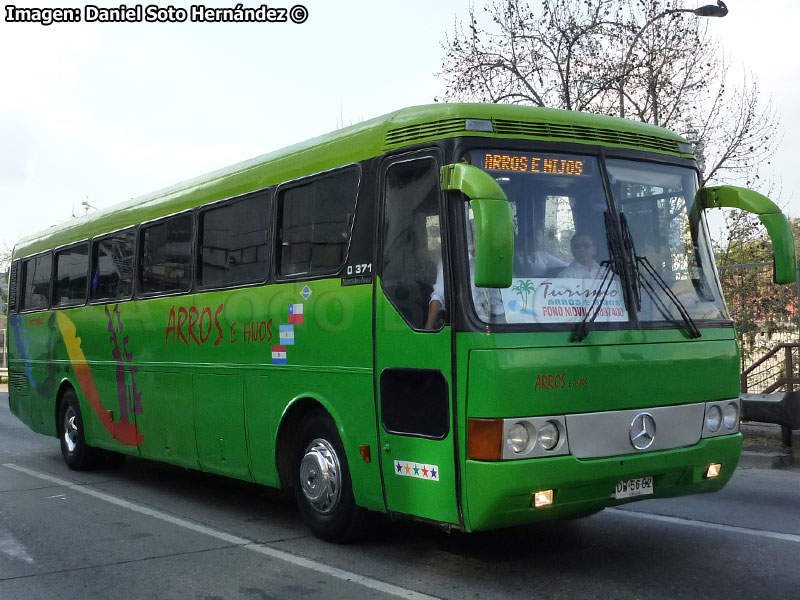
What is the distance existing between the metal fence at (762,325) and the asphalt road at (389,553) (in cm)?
349

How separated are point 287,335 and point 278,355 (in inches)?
8.7

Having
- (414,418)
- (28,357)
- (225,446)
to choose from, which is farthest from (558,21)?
(414,418)

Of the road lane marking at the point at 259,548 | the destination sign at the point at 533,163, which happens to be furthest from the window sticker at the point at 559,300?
the road lane marking at the point at 259,548

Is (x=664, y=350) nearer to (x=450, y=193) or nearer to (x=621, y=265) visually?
(x=621, y=265)

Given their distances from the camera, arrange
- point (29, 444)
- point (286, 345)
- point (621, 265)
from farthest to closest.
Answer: point (29, 444), point (286, 345), point (621, 265)

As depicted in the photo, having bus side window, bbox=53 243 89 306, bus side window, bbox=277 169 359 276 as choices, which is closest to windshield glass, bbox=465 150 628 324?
bus side window, bbox=277 169 359 276

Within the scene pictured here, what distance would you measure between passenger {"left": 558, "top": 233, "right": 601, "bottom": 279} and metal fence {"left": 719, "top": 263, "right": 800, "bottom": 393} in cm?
674

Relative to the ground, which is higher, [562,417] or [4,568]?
[562,417]

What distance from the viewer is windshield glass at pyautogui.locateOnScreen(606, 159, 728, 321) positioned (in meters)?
6.53

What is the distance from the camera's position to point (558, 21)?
793 inches

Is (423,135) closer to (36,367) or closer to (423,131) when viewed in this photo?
(423,131)

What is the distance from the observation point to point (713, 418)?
264 inches

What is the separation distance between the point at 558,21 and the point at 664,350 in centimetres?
1504

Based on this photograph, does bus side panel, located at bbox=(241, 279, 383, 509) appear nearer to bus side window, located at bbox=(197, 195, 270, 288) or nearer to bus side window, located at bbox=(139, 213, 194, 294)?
bus side window, located at bbox=(197, 195, 270, 288)
